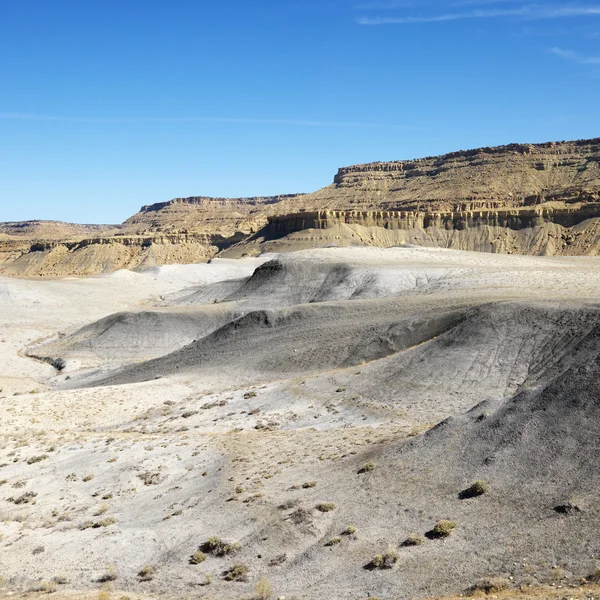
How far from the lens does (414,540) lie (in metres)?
13.4

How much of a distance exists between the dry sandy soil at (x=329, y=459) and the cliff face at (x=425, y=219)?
80459mm

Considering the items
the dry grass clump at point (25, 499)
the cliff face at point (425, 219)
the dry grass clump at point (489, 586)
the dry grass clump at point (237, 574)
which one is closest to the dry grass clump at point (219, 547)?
the dry grass clump at point (237, 574)

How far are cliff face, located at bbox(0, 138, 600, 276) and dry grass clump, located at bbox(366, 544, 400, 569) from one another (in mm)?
102193

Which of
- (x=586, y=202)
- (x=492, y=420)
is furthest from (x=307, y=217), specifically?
(x=492, y=420)

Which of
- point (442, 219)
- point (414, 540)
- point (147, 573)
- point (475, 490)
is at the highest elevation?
point (442, 219)

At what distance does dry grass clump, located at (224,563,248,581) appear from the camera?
13.5m

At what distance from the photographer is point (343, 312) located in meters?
40.4

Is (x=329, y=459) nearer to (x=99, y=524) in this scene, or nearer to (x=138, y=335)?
(x=99, y=524)

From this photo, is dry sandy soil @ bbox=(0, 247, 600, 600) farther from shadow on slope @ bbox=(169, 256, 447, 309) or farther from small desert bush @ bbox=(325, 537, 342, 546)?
shadow on slope @ bbox=(169, 256, 447, 309)

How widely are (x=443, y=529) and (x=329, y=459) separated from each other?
222 inches

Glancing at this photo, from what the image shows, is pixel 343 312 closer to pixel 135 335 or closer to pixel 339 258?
pixel 135 335

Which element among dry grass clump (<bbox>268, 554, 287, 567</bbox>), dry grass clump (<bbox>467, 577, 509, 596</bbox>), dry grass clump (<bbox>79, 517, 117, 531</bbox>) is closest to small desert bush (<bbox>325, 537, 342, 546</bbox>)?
dry grass clump (<bbox>268, 554, 287, 567</bbox>)

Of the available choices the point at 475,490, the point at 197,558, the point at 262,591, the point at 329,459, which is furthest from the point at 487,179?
the point at 262,591

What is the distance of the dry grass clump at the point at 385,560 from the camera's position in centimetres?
1282
